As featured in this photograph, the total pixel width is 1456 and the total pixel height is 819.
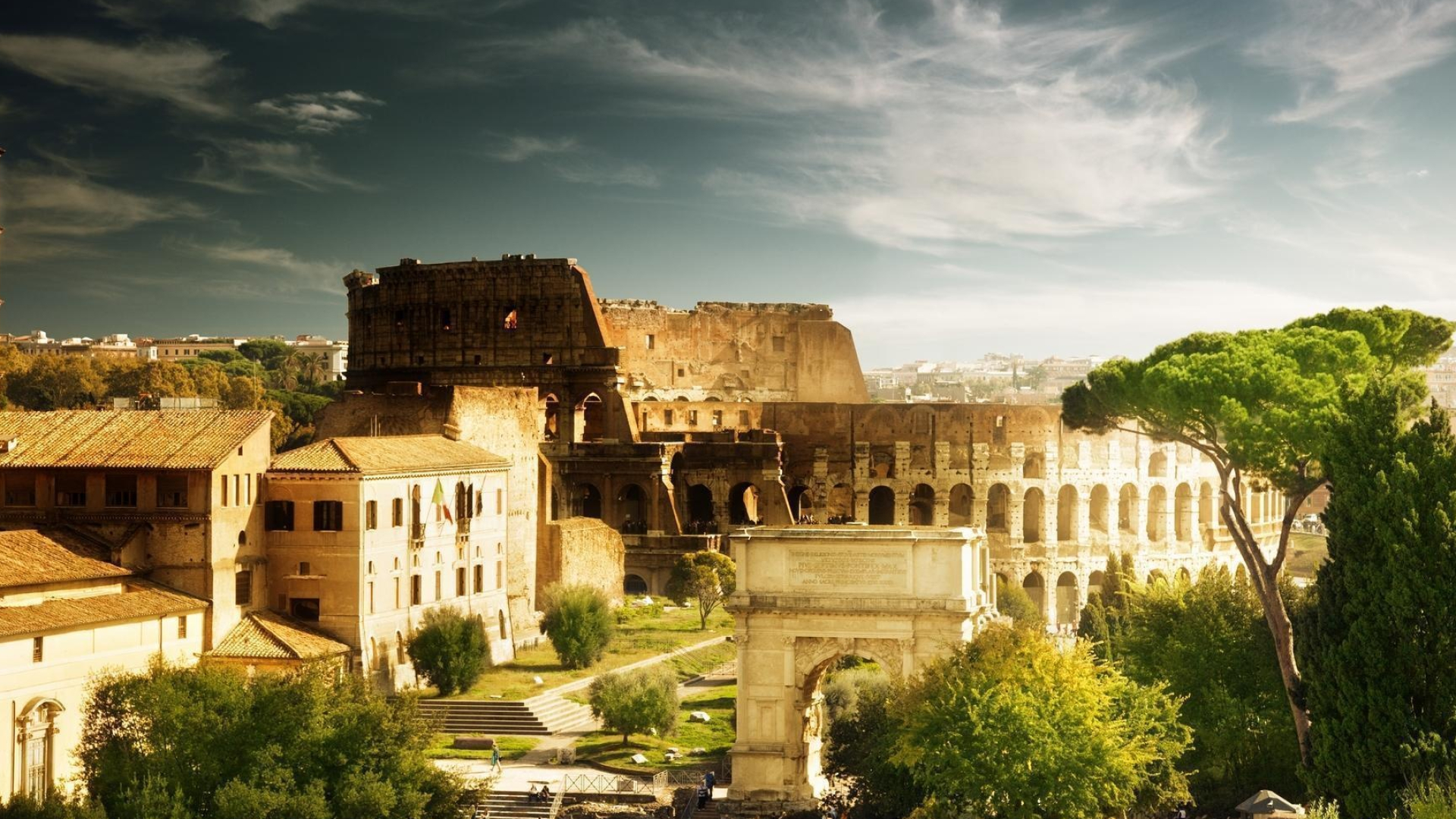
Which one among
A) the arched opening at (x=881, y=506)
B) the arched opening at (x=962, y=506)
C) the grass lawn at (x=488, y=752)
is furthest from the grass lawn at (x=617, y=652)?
the arched opening at (x=881, y=506)

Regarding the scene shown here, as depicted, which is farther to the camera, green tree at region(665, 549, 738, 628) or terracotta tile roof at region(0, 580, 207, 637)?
green tree at region(665, 549, 738, 628)

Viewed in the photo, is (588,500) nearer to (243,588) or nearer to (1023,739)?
(243,588)

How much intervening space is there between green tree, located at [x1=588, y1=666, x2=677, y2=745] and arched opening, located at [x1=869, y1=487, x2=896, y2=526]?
1414 inches

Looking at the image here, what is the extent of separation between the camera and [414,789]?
98.6ft

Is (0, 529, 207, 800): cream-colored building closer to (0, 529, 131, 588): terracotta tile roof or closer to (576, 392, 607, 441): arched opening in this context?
(0, 529, 131, 588): terracotta tile roof

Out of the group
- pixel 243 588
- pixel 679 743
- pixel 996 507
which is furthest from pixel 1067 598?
pixel 243 588

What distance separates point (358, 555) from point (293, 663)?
3.90 m

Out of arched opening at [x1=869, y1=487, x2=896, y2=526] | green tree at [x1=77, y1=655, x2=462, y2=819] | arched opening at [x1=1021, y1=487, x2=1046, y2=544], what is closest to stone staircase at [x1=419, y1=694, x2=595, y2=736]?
green tree at [x1=77, y1=655, x2=462, y2=819]

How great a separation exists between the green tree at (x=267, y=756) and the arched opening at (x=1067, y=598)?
4512cm

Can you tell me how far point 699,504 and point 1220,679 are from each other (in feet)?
138

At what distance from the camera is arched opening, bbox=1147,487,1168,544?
→ 7556cm

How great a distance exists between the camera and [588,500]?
7212cm

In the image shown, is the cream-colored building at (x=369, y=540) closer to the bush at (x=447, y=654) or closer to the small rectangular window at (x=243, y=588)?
the bush at (x=447, y=654)

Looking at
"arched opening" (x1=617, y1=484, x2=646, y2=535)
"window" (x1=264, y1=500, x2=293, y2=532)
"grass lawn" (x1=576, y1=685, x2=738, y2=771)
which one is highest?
"window" (x1=264, y1=500, x2=293, y2=532)
